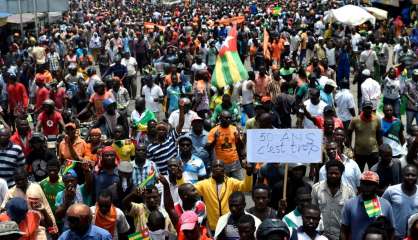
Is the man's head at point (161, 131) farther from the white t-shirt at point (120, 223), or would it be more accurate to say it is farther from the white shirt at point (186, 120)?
the white t-shirt at point (120, 223)

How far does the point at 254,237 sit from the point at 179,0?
4247 cm

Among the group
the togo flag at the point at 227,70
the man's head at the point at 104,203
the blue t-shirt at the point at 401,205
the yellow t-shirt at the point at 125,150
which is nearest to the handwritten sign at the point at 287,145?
the blue t-shirt at the point at 401,205

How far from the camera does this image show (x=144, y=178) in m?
7.05

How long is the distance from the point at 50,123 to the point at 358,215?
15.7 feet

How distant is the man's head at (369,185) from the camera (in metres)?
5.73

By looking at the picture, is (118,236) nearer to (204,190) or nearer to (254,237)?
(204,190)

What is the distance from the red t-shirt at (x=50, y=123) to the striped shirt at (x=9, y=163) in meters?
1.70

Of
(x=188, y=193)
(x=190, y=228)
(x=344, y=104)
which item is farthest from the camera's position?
(x=344, y=104)

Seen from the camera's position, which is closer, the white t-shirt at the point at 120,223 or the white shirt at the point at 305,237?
the white shirt at the point at 305,237

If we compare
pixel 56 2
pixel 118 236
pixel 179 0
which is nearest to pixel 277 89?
pixel 118 236

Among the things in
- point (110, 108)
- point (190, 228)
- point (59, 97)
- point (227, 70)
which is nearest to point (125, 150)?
point (110, 108)

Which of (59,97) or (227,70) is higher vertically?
(227,70)

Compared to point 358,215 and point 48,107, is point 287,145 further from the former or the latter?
point 48,107

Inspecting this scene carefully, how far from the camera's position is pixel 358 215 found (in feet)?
18.9
